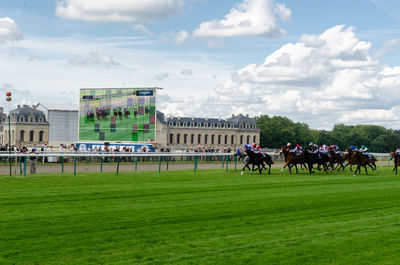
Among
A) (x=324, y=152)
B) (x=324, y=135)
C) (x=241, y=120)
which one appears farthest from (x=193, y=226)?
(x=324, y=135)

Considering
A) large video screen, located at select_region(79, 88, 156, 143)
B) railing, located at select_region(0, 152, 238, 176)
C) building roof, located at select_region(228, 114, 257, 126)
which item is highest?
building roof, located at select_region(228, 114, 257, 126)

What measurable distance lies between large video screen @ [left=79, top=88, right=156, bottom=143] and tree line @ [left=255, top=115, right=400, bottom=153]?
7698 cm

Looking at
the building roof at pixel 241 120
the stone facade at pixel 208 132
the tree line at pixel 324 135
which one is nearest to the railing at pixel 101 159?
the stone facade at pixel 208 132

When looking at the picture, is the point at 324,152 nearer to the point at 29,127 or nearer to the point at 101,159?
the point at 101,159

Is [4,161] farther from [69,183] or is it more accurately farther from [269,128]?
[269,128]

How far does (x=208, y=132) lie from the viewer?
11244 centimetres

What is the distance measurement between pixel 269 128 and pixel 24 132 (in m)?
52.2

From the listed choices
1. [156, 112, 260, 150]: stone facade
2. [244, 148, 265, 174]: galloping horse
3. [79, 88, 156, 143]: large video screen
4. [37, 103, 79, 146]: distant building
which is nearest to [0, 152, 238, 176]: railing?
[244, 148, 265, 174]: galloping horse

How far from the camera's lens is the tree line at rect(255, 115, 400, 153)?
4508 inches

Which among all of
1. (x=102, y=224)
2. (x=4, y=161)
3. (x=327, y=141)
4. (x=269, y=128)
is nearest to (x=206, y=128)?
(x=269, y=128)

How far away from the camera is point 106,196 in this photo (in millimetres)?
12125

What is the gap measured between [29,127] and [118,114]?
205 ft

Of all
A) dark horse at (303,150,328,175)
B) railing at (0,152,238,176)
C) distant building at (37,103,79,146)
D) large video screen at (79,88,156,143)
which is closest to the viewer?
railing at (0,152,238,176)

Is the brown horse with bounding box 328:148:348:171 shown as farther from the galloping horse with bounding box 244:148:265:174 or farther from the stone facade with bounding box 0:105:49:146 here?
the stone facade with bounding box 0:105:49:146
